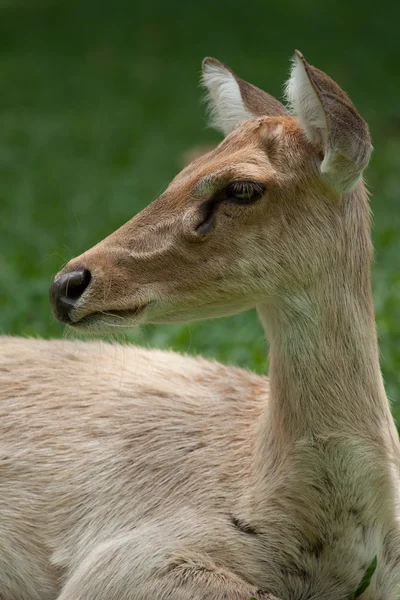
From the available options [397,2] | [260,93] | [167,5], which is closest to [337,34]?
[397,2]

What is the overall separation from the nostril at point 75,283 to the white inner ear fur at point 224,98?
1166mm

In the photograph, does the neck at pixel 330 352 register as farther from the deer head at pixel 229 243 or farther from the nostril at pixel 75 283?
the nostril at pixel 75 283

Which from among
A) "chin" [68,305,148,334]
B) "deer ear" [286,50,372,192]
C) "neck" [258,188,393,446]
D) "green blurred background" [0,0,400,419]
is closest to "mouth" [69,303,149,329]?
"chin" [68,305,148,334]

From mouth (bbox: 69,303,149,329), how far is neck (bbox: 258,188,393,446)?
1.68 ft

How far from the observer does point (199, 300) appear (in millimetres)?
3932

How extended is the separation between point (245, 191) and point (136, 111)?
1364 centimetres

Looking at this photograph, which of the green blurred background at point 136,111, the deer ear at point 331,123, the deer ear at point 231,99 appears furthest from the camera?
the green blurred background at point 136,111

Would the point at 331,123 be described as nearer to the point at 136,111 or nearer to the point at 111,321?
the point at 111,321

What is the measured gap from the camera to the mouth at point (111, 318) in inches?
152

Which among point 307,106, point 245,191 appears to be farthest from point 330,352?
point 307,106

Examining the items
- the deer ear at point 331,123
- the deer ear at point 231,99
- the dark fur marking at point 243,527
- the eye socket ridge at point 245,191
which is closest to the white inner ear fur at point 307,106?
the deer ear at point 331,123

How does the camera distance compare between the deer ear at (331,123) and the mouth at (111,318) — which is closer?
the deer ear at (331,123)

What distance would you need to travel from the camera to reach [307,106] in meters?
3.84

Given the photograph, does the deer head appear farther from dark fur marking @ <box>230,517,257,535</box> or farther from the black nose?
dark fur marking @ <box>230,517,257,535</box>
